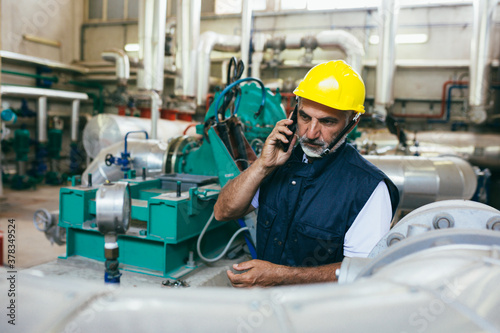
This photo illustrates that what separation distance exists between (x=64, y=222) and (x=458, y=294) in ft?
7.98

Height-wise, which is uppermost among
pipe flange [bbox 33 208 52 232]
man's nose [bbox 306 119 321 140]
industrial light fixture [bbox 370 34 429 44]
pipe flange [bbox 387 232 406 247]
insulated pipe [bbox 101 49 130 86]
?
industrial light fixture [bbox 370 34 429 44]

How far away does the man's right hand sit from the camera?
1466mm

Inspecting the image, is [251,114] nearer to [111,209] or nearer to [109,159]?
[109,159]

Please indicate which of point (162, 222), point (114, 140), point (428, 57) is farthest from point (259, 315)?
point (428, 57)

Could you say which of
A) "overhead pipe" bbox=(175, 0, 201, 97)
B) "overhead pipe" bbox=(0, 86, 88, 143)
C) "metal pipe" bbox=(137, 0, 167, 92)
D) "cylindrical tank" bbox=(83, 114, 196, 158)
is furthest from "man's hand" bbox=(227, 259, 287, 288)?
"overhead pipe" bbox=(0, 86, 88, 143)

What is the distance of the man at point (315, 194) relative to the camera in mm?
1300

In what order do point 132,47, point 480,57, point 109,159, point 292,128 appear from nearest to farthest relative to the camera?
point 292,128 → point 109,159 → point 480,57 → point 132,47

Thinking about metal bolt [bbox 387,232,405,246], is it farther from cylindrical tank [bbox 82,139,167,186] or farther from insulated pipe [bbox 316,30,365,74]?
insulated pipe [bbox 316,30,365,74]

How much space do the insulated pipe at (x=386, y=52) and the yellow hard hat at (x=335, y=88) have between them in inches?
182

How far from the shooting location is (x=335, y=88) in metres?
1.44

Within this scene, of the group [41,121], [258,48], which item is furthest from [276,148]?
[41,121]

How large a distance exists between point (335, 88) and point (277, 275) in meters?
0.73

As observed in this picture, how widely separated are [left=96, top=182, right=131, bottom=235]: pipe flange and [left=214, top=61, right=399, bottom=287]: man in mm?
413

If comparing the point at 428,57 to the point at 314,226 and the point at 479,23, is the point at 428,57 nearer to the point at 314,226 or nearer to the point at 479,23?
the point at 479,23
